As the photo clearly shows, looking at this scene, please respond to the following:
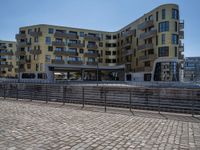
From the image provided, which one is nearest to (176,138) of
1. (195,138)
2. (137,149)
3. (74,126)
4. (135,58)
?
(195,138)

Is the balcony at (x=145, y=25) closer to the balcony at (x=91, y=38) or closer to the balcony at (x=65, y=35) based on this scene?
the balcony at (x=91, y=38)

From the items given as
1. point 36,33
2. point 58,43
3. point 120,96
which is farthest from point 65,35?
point 120,96

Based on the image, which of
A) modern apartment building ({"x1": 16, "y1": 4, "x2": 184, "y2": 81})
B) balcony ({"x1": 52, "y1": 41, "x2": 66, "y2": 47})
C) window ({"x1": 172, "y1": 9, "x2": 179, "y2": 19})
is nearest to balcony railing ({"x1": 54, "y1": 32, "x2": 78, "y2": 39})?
modern apartment building ({"x1": 16, "y1": 4, "x2": 184, "y2": 81})

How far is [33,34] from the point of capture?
183 ft

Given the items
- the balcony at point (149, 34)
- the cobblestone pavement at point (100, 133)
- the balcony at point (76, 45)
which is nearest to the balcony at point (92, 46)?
the balcony at point (76, 45)

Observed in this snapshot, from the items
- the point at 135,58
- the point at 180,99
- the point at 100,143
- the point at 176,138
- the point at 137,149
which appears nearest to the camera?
the point at 137,149

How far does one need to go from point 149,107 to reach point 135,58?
44.6m

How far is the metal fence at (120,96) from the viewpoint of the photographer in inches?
434

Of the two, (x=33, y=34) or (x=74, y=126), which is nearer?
(x=74, y=126)

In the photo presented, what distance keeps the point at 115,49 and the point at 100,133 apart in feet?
200

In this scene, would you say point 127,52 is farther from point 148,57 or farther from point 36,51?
point 36,51

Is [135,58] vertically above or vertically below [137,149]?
above

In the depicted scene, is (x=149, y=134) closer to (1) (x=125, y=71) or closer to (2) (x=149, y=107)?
(2) (x=149, y=107)

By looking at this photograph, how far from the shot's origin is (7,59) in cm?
8050
